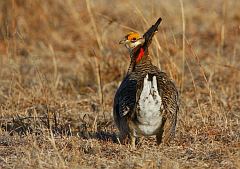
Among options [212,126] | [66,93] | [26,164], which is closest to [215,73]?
[66,93]

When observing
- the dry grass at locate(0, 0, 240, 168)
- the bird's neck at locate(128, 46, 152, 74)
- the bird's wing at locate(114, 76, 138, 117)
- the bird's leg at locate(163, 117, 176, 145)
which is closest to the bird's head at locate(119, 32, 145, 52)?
the bird's neck at locate(128, 46, 152, 74)

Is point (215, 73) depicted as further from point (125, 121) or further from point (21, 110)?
point (125, 121)

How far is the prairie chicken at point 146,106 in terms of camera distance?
520 centimetres

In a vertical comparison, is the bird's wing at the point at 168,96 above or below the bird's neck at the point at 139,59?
below

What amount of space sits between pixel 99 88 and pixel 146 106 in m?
2.52

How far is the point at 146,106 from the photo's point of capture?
5215mm

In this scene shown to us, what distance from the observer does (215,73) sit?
902cm

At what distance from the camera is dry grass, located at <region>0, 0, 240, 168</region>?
5.28 meters

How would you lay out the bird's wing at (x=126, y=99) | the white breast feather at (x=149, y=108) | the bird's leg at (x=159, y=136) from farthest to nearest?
the bird's leg at (x=159, y=136) → the bird's wing at (x=126, y=99) → the white breast feather at (x=149, y=108)

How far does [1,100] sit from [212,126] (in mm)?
2638

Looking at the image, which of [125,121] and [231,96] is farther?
[231,96]

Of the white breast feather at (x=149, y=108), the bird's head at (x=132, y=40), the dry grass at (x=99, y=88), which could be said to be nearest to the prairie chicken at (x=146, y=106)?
the white breast feather at (x=149, y=108)

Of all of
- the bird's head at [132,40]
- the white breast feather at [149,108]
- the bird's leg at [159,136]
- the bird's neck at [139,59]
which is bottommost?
the bird's leg at [159,136]

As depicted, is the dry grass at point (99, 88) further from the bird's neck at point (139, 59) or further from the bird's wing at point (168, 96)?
the bird's neck at point (139, 59)
